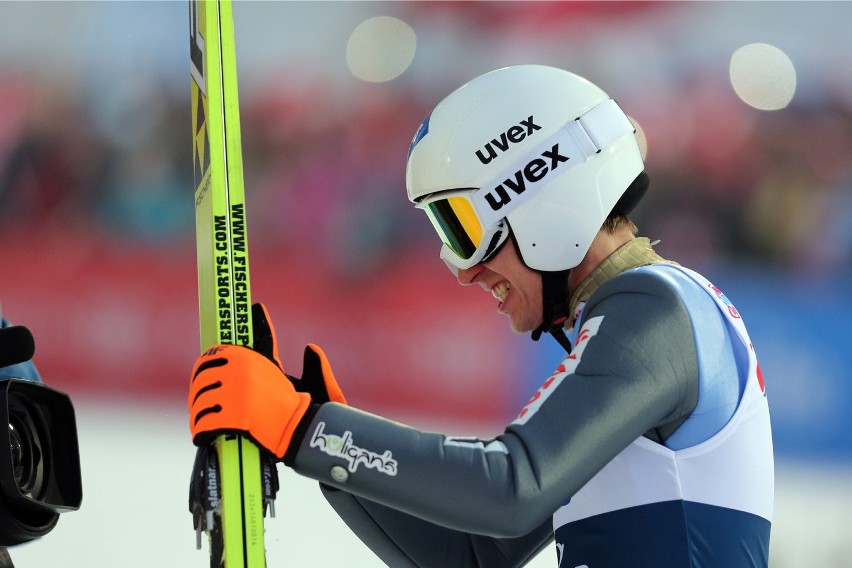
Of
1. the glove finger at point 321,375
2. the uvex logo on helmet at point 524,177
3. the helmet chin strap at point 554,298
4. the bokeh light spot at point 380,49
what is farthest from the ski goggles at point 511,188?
the bokeh light spot at point 380,49

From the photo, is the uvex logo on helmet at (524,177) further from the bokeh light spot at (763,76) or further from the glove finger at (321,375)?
the bokeh light spot at (763,76)

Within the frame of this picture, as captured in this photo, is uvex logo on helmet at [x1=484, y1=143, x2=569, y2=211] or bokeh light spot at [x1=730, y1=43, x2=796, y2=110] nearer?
uvex logo on helmet at [x1=484, y1=143, x2=569, y2=211]

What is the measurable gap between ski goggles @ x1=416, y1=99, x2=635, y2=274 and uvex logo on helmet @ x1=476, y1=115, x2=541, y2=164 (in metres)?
0.03

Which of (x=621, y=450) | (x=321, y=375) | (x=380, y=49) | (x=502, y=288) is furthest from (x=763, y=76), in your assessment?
(x=621, y=450)

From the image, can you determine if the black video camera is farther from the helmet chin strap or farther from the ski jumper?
the helmet chin strap

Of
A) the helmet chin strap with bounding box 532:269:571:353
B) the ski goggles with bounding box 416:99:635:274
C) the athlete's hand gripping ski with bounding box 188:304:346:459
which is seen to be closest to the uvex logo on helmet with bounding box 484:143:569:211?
the ski goggles with bounding box 416:99:635:274

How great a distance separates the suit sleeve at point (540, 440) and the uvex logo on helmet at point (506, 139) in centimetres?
39

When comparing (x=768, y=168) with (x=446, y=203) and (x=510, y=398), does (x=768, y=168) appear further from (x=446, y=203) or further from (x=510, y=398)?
(x=446, y=203)

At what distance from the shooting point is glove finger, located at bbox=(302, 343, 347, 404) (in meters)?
1.81

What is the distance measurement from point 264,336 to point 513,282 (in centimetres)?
47

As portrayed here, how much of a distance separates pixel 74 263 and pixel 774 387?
8.80ft

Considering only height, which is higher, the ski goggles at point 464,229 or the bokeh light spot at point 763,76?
the bokeh light spot at point 763,76

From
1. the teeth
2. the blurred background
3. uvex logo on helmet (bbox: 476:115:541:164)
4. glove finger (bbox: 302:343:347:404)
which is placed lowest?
glove finger (bbox: 302:343:347:404)

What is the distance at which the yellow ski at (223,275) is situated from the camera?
1.55 m
